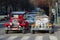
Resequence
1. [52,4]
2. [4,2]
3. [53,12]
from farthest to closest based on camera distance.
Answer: [4,2]
[52,4]
[53,12]

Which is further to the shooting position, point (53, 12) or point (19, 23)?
point (53, 12)

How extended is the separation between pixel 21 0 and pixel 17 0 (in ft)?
6.03

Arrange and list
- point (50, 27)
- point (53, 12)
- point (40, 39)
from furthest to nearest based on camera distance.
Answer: point (53, 12) → point (50, 27) → point (40, 39)

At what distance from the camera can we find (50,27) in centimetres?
1939

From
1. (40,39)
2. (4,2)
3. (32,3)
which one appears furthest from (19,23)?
(32,3)

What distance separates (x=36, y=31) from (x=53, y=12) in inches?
460

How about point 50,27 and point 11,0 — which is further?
point 11,0

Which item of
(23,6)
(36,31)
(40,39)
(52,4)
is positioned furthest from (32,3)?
(40,39)

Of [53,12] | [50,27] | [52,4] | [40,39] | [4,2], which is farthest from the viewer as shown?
[4,2]

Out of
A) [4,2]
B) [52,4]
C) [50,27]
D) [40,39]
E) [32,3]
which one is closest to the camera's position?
[40,39]

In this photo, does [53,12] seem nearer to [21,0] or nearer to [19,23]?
[19,23]

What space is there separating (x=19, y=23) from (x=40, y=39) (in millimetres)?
4284

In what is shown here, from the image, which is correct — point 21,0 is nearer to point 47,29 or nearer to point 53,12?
point 53,12

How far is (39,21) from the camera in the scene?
782 inches
